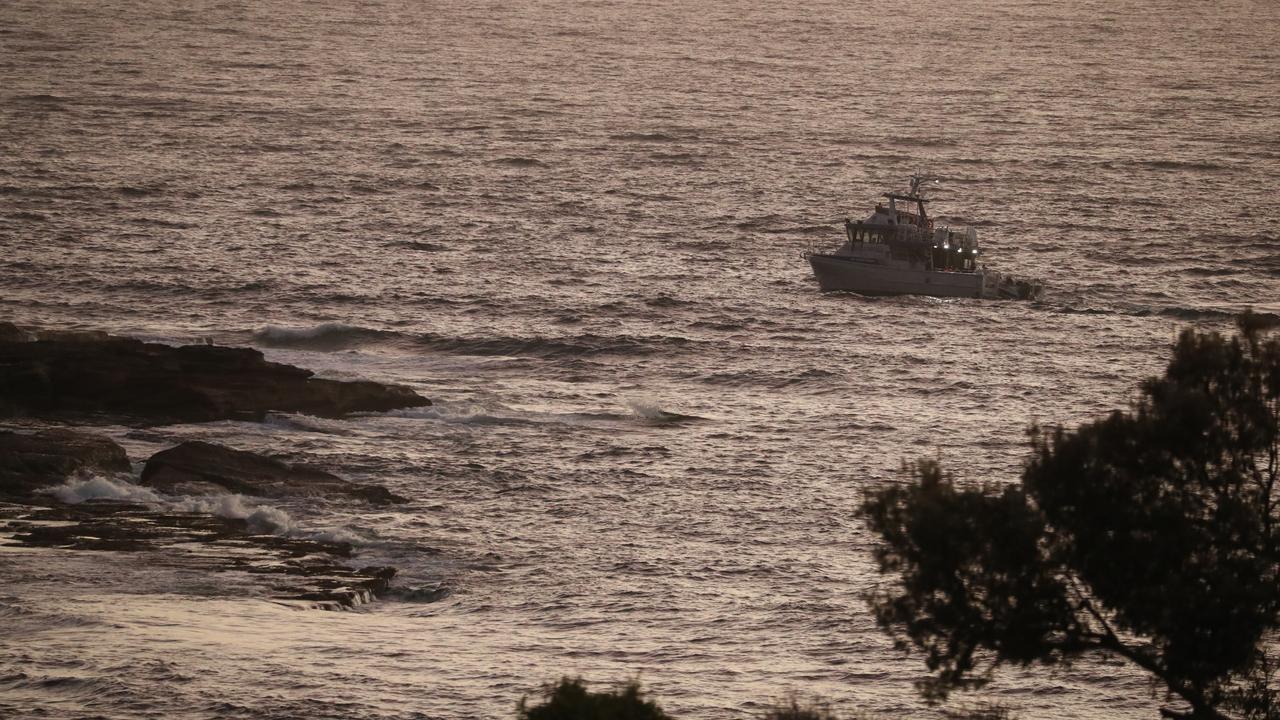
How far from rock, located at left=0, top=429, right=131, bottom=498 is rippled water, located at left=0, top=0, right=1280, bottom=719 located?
4.03m

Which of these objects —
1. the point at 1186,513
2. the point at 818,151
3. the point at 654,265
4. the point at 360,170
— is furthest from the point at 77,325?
the point at 818,151

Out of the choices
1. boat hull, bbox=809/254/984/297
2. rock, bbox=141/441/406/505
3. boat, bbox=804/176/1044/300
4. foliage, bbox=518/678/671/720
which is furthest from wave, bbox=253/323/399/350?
foliage, bbox=518/678/671/720

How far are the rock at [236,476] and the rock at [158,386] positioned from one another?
26.9ft

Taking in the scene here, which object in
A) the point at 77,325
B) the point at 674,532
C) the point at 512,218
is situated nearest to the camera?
the point at 674,532

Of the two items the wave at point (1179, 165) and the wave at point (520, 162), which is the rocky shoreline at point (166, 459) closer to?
the wave at point (520, 162)

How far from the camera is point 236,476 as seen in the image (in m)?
56.0

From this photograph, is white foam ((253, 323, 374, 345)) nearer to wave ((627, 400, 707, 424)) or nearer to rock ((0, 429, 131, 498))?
wave ((627, 400, 707, 424))

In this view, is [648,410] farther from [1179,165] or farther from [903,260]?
[1179,165]

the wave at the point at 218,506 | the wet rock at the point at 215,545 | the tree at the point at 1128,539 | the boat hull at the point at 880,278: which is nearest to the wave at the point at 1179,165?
the boat hull at the point at 880,278

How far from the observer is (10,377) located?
64312 millimetres

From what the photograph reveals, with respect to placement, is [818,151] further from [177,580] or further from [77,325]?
[177,580]

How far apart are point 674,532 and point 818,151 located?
100652 mm

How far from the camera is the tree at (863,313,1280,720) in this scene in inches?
1080

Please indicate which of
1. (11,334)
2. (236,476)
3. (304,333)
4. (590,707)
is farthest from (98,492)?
(590,707)
